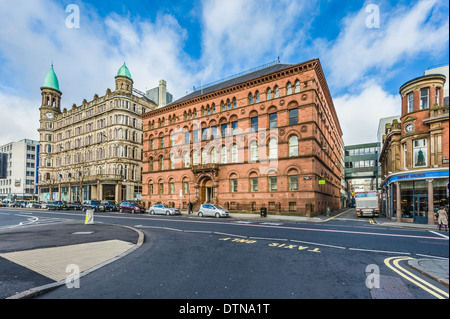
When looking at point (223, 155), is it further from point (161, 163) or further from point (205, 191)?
point (161, 163)

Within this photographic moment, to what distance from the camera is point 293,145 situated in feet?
91.4

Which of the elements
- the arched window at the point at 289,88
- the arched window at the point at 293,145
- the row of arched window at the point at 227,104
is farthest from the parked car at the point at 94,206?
the arched window at the point at 289,88

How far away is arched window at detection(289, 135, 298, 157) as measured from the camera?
27639 millimetres

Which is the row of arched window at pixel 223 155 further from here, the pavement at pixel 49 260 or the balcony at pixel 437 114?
the pavement at pixel 49 260

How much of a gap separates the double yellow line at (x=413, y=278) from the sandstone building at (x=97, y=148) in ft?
162

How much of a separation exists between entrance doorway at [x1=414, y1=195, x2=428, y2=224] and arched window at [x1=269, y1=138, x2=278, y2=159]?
13.9 meters

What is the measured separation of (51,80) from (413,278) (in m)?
83.5

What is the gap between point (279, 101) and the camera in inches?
1145

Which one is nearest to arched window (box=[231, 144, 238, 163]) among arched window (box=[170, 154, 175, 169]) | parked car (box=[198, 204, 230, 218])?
parked car (box=[198, 204, 230, 218])

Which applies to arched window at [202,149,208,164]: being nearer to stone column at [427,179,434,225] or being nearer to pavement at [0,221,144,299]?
pavement at [0,221,144,299]

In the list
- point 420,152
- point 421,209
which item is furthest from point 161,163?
point 421,209
